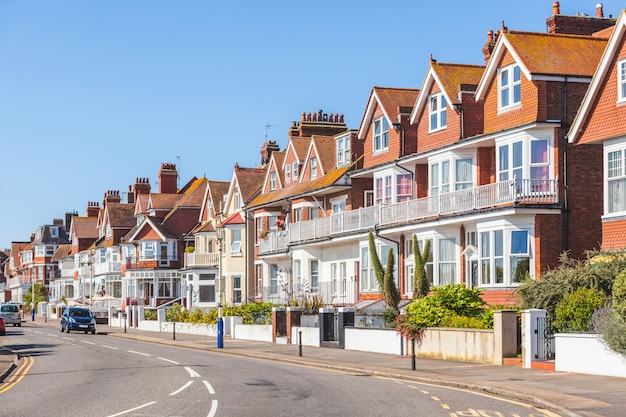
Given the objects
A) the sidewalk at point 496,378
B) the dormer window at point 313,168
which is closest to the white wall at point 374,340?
the sidewalk at point 496,378

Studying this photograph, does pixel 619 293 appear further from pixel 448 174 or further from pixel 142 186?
pixel 142 186

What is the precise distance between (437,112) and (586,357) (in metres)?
20.2

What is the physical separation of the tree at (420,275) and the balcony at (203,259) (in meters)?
37.5

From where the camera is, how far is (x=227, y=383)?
78.6 feet

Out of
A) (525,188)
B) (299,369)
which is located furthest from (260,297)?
(299,369)

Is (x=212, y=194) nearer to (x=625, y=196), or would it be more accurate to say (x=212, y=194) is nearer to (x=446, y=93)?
(x=446, y=93)

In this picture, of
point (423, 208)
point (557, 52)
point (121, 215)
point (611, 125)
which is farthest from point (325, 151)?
point (121, 215)

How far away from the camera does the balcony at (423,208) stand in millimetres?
36500

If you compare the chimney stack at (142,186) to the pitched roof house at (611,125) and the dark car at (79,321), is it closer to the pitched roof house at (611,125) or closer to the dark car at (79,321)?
the dark car at (79,321)

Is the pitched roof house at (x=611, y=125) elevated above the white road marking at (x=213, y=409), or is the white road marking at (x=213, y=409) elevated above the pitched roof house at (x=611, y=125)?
the pitched roof house at (x=611, y=125)

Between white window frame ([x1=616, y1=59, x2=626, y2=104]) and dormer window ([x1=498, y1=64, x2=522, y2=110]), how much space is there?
5.83 metres

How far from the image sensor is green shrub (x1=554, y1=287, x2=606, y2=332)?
26609 mm

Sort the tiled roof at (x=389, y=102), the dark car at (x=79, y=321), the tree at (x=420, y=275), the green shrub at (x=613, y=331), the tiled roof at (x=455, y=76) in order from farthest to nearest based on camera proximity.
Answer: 1. the dark car at (x=79, y=321)
2. the tiled roof at (x=389, y=102)
3. the tiled roof at (x=455, y=76)
4. the tree at (x=420, y=275)
5. the green shrub at (x=613, y=331)

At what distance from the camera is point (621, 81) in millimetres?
32250
